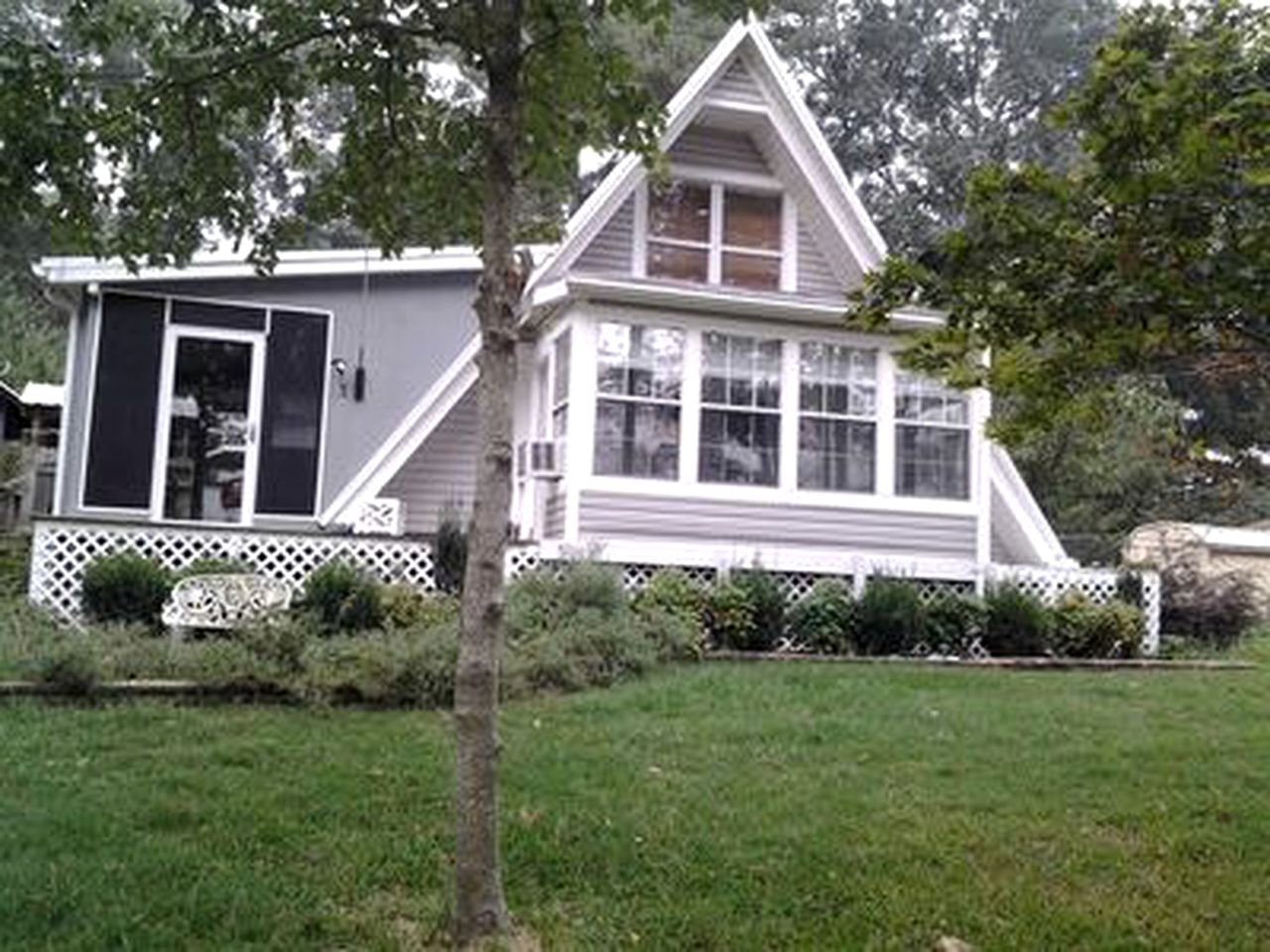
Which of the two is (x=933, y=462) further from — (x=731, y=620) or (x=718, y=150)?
(x=718, y=150)

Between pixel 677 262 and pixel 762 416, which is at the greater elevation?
Answer: pixel 677 262

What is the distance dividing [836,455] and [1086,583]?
10.8 ft

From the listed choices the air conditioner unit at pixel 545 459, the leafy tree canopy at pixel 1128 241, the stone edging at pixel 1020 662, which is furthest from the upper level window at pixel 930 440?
the leafy tree canopy at pixel 1128 241

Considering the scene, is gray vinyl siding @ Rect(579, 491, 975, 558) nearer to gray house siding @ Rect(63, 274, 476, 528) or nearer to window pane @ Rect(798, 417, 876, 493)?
window pane @ Rect(798, 417, 876, 493)

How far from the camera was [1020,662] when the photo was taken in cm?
1341

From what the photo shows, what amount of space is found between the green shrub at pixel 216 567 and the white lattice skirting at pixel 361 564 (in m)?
0.16

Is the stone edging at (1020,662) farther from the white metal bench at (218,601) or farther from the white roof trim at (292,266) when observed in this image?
the white roof trim at (292,266)

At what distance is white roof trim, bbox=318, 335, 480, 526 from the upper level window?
15.5ft

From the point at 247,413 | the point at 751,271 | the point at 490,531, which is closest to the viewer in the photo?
the point at 490,531

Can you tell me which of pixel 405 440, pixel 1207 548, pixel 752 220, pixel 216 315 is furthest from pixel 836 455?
pixel 1207 548

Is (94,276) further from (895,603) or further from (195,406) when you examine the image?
(895,603)

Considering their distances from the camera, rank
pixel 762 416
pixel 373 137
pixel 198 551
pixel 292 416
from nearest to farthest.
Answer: pixel 373 137
pixel 198 551
pixel 762 416
pixel 292 416

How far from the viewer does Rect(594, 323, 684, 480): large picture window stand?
14.4 metres

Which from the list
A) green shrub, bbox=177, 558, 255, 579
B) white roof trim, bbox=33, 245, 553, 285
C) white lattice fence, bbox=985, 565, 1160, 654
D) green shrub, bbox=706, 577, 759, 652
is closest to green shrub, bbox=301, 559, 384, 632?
green shrub, bbox=177, 558, 255, 579
